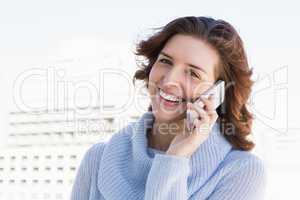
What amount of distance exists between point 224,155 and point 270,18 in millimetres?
14001

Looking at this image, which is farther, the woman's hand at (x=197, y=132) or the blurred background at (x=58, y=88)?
the blurred background at (x=58, y=88)

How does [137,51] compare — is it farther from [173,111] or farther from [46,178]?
[46,178]

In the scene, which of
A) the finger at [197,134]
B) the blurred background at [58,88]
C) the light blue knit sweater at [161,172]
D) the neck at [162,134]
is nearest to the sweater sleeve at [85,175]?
the light blue knit sweater at [161,172]

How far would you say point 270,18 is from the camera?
46.6 ft

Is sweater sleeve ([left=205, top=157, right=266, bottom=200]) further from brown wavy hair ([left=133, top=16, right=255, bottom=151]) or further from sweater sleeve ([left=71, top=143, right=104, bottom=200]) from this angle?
sweater sleeve ([left=71, top=143, right=104, bottom=200])

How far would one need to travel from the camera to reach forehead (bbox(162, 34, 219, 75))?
892mm

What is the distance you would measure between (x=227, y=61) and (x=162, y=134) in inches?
8.4

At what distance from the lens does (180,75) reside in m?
0.89

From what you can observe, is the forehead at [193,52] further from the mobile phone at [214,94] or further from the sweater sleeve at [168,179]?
the sweater sleeve at [168,179]

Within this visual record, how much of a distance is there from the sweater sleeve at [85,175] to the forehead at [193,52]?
0.30 m

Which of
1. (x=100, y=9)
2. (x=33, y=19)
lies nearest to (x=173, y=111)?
(x=100, y=9)

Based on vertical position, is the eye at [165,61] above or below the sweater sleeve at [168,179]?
above

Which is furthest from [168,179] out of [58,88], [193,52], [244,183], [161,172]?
[58,88]

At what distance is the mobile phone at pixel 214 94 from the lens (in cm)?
88
